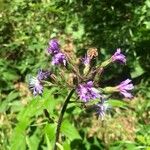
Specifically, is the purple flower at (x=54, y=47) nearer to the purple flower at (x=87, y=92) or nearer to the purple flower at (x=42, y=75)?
the purple flower at (x=42, y=75)

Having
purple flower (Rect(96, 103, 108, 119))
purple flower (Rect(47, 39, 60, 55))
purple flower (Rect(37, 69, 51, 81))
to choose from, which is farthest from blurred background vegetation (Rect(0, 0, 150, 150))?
purple flower (Rect(47, 39, 60, 55))

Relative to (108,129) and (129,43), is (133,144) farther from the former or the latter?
(129,43)

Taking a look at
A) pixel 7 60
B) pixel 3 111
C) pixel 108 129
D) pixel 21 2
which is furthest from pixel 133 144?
pixel 21 2

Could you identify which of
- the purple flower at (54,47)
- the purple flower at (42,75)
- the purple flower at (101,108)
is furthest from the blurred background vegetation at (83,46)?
the purple flower at (54,47)

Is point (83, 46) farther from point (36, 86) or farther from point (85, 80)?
point (85, 80)

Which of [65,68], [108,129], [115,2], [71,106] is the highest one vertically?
[115,2]

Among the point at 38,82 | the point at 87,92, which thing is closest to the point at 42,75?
the point at 38,82

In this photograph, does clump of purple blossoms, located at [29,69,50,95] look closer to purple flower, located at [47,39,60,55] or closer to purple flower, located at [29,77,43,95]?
purple flower, located at [29,77,43,95]
